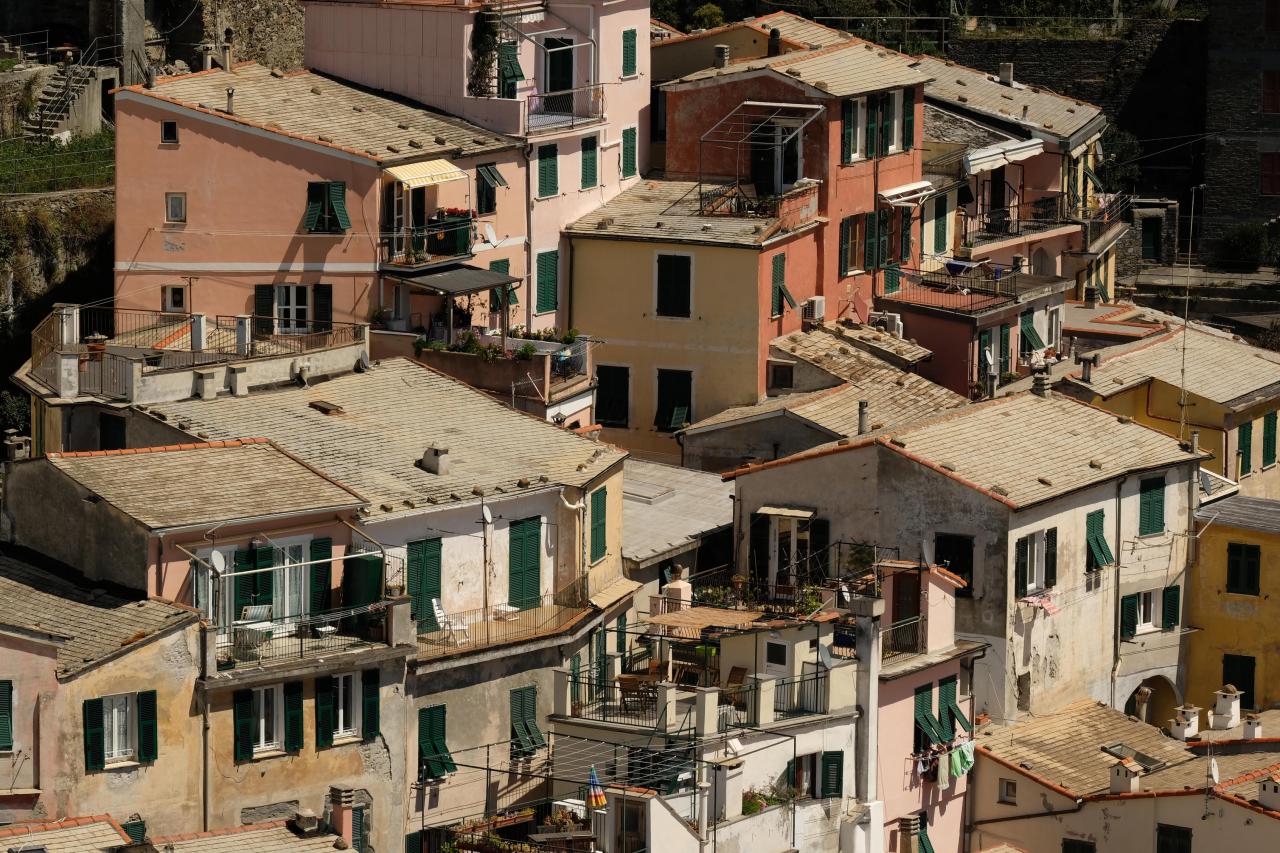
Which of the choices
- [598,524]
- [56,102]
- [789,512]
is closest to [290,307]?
[598,524]

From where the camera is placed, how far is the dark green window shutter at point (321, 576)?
189ft

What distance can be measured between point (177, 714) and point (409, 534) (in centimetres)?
690

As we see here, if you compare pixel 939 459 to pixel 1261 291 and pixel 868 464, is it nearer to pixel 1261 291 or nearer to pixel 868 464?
pixel 868 464

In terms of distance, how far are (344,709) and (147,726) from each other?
4.23 m

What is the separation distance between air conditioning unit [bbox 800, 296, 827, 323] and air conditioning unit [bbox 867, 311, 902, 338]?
2094 mm

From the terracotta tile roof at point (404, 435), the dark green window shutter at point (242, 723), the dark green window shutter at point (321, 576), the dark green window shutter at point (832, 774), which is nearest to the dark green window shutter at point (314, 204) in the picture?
the terracotta tile roof at point (404, 435)

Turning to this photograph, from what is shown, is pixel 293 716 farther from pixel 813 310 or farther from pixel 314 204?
pixel 813 310

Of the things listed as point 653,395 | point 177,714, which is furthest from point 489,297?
point 177,714

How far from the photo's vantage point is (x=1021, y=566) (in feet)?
217

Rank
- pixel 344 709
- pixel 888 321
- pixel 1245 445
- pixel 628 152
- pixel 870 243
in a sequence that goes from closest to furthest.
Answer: pixel 344 709, pixel 1245 445, pixel 888 321, pixel 628 152, pixel 870 243

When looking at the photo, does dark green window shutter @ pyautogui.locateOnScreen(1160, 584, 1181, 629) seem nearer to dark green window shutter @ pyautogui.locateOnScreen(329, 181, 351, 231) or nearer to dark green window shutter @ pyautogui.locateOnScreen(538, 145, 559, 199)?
dark green window shutter @ pyautogui.locateOnScreen(538, 145, 559, 199)

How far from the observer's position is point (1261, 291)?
10088cm

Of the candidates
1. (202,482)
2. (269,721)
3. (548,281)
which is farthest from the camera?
(548,281)

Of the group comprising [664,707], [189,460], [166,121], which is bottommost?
[664,707]
